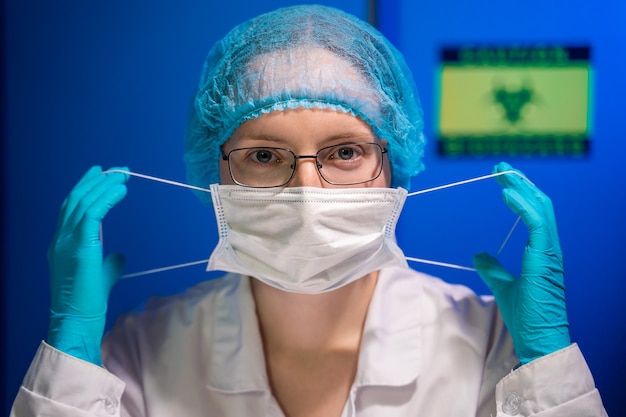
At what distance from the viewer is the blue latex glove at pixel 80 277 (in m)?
1.45

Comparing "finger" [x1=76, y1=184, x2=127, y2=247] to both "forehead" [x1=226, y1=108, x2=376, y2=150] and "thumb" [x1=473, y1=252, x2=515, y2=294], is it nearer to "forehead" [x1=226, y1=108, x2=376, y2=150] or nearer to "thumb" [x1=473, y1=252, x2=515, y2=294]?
"forehead" [x1=226, y1=108, x2=376, y2=150]

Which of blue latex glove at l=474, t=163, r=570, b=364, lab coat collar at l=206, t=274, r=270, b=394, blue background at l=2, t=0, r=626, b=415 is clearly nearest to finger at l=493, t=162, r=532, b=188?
blue latex glove at l=474, t=163, r=570, b=364

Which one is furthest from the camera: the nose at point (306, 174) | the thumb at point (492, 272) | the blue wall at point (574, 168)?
the blue wall at point (574, 168)

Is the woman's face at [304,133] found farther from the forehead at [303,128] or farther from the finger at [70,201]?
the finger at [70,201]

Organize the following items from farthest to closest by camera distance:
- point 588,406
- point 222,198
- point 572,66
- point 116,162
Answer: point 116,162, point 572,66, point 222,198, point 588,406

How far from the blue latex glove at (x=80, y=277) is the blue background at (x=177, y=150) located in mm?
430

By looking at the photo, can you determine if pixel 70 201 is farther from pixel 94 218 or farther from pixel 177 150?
pixel 177 150

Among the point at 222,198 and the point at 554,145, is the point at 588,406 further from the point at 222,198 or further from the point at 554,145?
the point at 222,198

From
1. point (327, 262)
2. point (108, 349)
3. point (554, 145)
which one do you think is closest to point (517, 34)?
point (554, 145)

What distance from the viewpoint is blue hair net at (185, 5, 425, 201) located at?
1402mm

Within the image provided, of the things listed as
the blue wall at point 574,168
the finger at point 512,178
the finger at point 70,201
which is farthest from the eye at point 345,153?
the finger at point 70,201

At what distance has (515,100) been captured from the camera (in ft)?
5.84

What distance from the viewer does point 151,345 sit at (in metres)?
1.62

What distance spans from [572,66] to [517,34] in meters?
0.16
